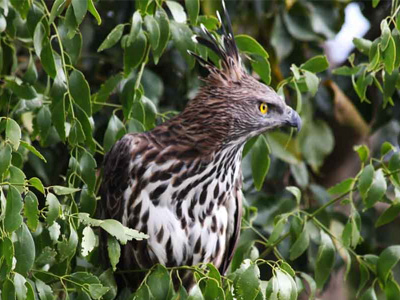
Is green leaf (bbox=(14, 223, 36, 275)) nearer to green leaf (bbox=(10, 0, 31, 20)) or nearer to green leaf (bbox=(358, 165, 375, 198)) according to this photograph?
green leaf (bbox=(10, 0, 31, 20))

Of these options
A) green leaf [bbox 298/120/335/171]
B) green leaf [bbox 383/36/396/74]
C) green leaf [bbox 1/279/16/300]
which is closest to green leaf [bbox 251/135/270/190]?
green leaf [bbox 383/36/396/74]

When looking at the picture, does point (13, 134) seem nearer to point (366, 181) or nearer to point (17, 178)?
point (17, 178)

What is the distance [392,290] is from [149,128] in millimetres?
1170

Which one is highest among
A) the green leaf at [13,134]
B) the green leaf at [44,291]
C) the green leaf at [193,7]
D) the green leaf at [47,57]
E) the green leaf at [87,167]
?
the green leaf at [193,7]

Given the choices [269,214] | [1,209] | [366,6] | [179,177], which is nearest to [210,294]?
[1,209]

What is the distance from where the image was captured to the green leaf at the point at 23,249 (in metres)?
2.66

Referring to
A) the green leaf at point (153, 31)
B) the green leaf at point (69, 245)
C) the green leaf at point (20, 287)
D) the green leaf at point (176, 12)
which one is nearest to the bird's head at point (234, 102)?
the green leaf at point (176, 12)

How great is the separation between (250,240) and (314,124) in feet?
4.29

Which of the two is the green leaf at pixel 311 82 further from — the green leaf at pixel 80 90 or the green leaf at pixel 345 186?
the green leaf at pixel 80 90

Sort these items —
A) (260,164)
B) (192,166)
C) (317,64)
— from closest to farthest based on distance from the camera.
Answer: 1. (317,64)
2. (260,164)
3. (192,166)

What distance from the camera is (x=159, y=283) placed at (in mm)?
2971

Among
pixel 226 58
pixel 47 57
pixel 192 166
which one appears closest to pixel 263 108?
pixel 226 58

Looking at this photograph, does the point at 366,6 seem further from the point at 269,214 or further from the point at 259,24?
the point at 269,214

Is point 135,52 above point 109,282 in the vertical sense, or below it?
above
